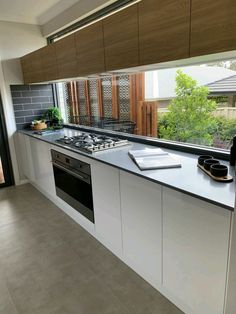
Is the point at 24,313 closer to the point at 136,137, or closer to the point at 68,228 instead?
the point at 68,228

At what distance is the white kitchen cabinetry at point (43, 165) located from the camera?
2.95m

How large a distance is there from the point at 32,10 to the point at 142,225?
3076 millimetres

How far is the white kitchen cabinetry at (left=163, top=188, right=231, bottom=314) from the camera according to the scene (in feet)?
3.88

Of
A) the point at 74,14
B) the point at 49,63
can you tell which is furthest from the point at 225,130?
the point at 74,14

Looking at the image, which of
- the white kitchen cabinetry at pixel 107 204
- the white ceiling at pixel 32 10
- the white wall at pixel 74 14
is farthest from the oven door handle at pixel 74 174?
the white ceiling at pixel 32 10

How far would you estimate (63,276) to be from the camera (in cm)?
193

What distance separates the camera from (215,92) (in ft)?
6.14

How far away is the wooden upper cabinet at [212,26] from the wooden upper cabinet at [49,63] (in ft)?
6.09

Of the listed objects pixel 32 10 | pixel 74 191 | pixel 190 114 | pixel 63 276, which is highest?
pixel 32 10

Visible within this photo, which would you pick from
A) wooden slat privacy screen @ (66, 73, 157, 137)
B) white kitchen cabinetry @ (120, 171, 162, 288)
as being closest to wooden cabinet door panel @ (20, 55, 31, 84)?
wooden slat privacy screen @ (66, 73, 157, 137)

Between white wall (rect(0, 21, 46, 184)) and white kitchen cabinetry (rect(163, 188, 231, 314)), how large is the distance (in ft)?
10.1

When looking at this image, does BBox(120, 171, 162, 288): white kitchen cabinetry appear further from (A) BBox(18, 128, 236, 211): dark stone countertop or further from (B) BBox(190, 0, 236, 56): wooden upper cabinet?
(B) BBox(190, 0, 236, 56): wooden upper cabinet

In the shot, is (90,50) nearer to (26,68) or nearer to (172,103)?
(172,103)

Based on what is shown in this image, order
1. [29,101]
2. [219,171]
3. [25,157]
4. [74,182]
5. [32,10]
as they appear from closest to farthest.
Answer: [219,171] < [74,182] < [32,10] < [25,157] < [29,101]
